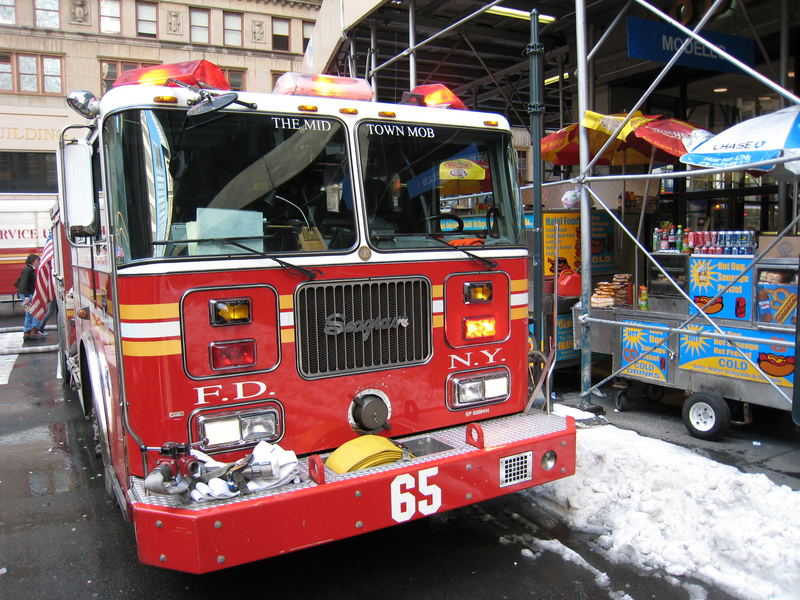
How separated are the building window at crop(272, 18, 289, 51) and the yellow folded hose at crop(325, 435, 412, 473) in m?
30.8

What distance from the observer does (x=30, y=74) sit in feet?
90.1

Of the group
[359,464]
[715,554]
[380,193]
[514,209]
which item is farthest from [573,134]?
[359,464]

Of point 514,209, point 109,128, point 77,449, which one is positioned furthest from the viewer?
point 77,449

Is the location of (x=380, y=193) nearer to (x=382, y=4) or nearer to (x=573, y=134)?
(x=573, y=134)

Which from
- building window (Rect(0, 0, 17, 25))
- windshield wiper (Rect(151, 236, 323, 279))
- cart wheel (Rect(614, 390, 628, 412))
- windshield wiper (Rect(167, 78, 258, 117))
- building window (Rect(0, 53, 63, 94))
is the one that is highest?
building window (Rect(0, 0, 17, 25))

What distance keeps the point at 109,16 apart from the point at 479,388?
30316 mm

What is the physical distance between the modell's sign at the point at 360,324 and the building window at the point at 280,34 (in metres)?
30.3

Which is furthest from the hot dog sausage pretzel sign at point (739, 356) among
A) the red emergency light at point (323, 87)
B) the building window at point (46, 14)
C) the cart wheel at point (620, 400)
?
the building window at point (46, 14)

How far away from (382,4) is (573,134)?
3.13 meters

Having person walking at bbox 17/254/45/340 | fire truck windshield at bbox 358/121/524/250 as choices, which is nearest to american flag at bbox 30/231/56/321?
person walking at bbox 17/254/45/340

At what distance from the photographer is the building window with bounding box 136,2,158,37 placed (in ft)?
93.5

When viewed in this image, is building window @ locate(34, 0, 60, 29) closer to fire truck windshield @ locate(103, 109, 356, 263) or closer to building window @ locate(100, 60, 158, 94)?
building window @ locate(100, 60, 158, 94)

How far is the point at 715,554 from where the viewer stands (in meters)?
3.83

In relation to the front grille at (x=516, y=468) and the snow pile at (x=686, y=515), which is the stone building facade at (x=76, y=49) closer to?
the snow pile at (x=686, y=515)
